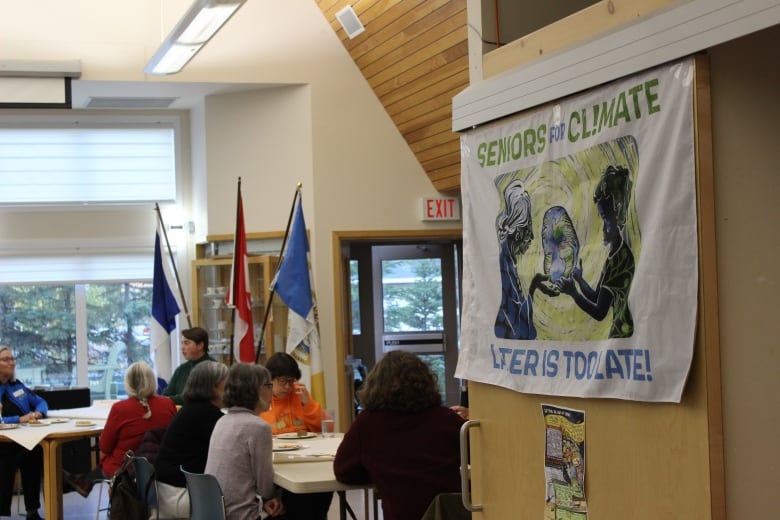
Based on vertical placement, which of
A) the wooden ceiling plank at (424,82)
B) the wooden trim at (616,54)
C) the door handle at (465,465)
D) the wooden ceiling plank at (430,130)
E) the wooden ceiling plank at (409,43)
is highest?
the wooden ceiling plank at (409,43)

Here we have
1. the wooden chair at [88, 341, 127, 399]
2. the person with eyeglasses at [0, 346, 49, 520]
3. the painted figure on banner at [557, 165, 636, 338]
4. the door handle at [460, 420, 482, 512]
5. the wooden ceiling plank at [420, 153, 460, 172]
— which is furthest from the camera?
the wooden chair at [88, 341, 127, 399]

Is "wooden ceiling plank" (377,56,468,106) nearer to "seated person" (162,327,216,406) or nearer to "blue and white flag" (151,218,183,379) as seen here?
"blue and white flag" (151,218,183,379)

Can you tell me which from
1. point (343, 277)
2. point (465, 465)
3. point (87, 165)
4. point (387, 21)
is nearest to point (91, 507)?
point (343, 277)

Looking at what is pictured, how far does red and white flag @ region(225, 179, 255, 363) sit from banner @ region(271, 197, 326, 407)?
10.1 inches

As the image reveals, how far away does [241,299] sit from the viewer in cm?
828

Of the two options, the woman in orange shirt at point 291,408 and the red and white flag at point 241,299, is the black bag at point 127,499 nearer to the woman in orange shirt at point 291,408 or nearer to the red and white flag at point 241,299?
the woman in orange shirt at point 291,408

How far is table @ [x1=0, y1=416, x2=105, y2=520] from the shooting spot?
6.85 metres

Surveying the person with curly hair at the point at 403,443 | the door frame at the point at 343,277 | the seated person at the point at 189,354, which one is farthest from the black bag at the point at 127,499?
the door frame at the point at 343,277

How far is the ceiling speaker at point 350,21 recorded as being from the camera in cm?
840

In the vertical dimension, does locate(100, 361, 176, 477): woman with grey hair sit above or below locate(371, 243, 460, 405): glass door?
below

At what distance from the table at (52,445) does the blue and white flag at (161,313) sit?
84.7 inches

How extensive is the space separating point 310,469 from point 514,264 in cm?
212

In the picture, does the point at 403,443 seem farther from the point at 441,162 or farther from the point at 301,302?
the point at 441,162

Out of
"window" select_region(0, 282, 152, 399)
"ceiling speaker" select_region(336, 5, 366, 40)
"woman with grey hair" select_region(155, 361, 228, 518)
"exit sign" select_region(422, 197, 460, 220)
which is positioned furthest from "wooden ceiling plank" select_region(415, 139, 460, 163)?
"woman with grey hair" select_region(155, 361, 228, 518)
